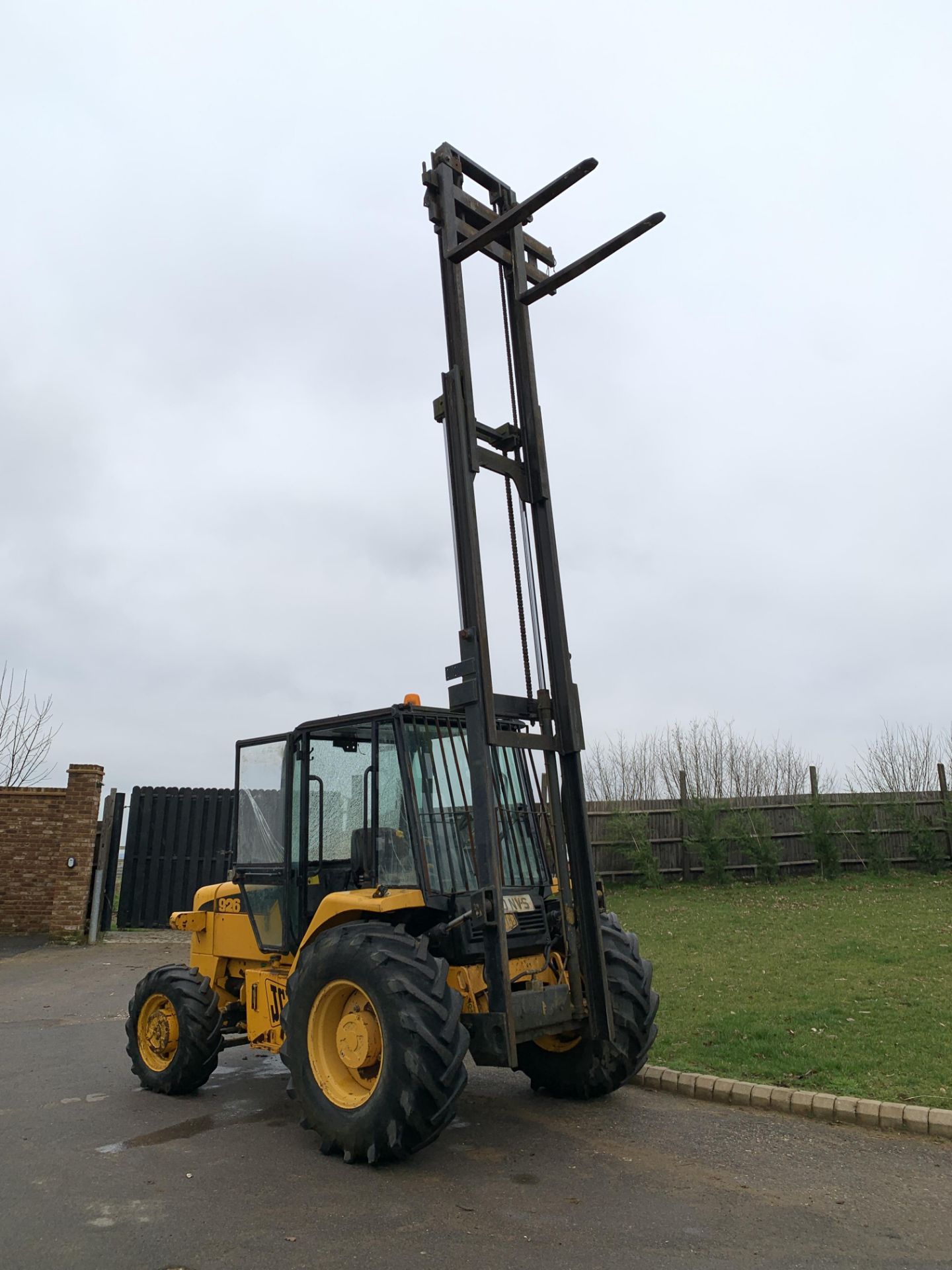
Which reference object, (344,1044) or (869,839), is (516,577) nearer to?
(344,1044)

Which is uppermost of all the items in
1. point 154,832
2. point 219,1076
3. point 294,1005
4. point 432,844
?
point 154,832

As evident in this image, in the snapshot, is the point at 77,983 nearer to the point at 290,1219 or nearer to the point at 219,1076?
the point at 219,1076

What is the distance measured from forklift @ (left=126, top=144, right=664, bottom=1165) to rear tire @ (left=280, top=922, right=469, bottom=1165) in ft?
0.04

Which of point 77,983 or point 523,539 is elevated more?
point 523,539

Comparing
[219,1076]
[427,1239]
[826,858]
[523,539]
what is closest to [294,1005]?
[427,1239]

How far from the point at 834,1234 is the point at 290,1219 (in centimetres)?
237

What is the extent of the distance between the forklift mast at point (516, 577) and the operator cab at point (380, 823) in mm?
278

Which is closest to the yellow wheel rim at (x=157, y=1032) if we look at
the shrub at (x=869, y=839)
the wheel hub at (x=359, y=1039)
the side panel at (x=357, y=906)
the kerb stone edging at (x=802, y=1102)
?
the side panel at (x=357, y=906)

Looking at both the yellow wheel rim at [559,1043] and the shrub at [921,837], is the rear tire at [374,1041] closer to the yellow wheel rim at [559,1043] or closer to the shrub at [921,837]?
the yellow wheel rim at [559,1043]

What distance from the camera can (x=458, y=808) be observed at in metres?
5.88

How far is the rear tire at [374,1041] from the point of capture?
15.1 ft

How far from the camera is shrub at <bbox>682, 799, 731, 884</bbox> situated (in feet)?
66.1

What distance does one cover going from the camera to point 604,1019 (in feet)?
18.2

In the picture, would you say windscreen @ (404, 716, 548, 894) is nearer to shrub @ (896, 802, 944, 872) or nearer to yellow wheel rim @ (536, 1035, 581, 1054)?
yellow wheel rim @ (536, 1035, 581, 1054)
